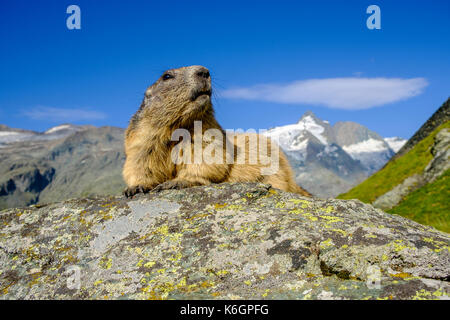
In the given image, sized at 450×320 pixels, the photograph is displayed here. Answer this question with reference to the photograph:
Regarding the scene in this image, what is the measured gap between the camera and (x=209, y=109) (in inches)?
374

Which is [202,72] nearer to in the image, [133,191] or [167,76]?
[167,76]

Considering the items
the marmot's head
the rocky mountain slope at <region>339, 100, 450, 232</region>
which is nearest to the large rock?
the marmot's head

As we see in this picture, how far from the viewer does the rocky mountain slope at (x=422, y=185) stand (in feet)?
104

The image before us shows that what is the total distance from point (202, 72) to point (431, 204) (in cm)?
3077

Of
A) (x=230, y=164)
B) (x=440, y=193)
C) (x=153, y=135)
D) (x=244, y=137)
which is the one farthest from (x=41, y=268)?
(x=440, y=193)

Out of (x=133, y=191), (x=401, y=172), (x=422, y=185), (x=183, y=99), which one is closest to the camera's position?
(x=133, y=191)

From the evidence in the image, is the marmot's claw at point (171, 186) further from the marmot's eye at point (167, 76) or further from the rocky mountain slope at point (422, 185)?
the rocky mountain slope at point (422, 185)

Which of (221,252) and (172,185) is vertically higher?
(172,185)

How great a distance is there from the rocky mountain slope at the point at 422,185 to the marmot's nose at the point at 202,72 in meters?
20.1

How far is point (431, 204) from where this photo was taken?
32.5 m

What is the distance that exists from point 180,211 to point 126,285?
1.87m

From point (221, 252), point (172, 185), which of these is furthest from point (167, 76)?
point (221, 252)

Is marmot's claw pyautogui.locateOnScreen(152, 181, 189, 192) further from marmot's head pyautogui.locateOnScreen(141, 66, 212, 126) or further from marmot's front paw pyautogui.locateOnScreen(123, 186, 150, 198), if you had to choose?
marmot's head pyautogui.locateOnScreen(141, 66, 212, 126)

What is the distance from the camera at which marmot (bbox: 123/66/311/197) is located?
8680 millimetres
